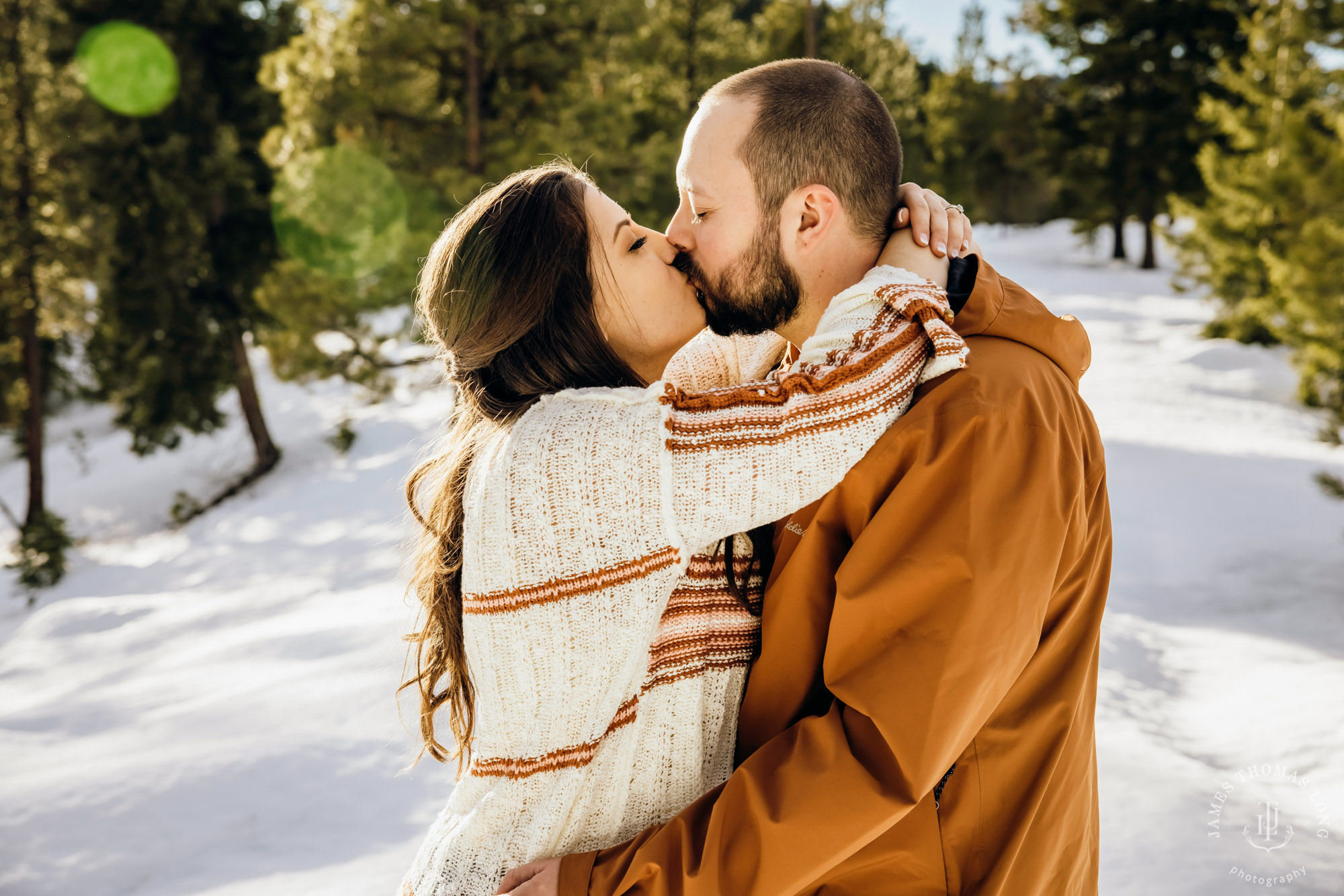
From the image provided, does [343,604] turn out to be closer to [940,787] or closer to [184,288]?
[940,787]

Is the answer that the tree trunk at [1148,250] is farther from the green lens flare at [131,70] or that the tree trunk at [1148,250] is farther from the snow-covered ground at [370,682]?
the green lens flare at [131,70]

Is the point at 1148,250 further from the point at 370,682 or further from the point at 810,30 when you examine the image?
the point at 370,682

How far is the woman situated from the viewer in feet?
4.81

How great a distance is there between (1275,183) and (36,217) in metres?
17.6

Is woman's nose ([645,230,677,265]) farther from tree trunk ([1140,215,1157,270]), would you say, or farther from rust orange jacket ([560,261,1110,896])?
tree trunk ([1140,215,1157,270])

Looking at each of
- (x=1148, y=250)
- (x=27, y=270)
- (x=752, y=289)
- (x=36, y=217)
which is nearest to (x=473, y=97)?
(x=36, y=217)

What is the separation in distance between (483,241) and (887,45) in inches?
900

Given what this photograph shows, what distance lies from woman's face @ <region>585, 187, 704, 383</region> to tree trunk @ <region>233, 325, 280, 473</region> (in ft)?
48.6

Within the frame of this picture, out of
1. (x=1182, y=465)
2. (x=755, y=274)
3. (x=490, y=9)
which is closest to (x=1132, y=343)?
(x=1182, y=465)

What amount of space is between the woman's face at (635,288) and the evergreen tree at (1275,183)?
776 centimetres

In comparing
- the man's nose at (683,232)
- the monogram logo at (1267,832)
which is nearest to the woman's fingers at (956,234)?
the man's nose at (683,232)

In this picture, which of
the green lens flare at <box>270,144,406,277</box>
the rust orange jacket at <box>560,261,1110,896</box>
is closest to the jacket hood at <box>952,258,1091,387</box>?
the rust orange jacket at <box>560,261,1110,896</box>

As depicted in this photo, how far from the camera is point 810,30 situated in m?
16.3

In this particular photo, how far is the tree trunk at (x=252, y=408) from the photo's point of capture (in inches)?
596
